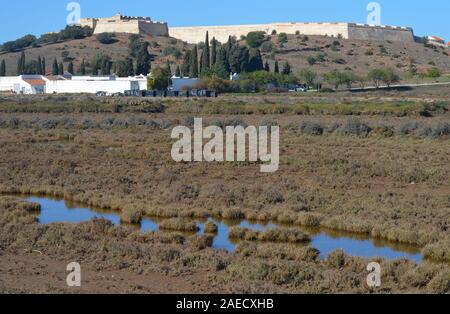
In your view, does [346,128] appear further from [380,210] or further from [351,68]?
[351,68]

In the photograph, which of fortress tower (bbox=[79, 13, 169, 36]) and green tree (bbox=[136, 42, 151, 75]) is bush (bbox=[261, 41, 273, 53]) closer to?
fortress tower (bbox=[79, 13, 169, 36])

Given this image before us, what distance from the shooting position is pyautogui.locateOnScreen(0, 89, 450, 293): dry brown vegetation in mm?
13555

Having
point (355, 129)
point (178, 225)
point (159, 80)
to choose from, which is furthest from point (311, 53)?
point (178, 225)

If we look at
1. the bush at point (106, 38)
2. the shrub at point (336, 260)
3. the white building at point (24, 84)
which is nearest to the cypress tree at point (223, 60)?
the white building at point (24, 84)

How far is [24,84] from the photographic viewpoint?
281 ft

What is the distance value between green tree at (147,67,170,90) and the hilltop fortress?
58.6 metres

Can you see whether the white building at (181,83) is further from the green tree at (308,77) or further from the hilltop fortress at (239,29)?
the hilltop fortress at (239,29)

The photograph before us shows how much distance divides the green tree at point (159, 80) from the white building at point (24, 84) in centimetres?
1417

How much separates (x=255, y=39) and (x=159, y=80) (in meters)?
52.7

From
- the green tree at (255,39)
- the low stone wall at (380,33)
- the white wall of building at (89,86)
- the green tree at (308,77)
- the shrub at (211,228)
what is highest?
Result: the low stone wall at (380,33)

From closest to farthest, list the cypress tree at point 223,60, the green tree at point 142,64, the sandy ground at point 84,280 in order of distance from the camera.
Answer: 1. the sandy ground at point 84,280
2. the cypress tree at point 223,60
3. the green tree at point 142,64

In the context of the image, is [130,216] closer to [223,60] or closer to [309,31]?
[223,60]

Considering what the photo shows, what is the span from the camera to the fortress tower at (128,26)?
138 meters
